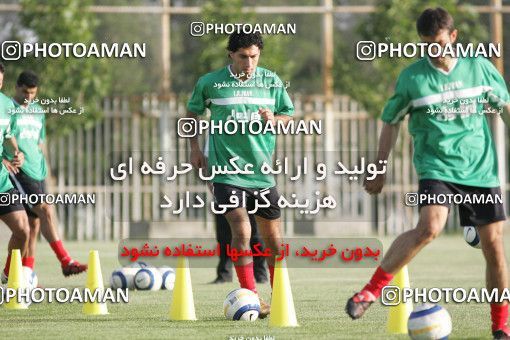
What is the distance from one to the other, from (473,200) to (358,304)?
3.60 feet

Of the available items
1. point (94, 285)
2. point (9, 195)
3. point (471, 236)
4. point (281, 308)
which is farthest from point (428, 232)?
point (9, 195)

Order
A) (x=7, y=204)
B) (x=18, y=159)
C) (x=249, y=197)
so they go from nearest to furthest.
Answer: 1. (x=249, y=197)
2. (x=7, y=204)
3. (x=18, y=159)

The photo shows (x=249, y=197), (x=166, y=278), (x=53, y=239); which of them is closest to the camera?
(x=249, y=197)

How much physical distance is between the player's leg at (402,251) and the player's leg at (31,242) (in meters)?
5.56

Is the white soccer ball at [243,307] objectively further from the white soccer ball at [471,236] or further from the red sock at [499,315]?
the white soccer ball at [471,236]

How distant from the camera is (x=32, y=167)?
1354 centimetres

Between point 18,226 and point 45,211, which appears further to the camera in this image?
point 45,211

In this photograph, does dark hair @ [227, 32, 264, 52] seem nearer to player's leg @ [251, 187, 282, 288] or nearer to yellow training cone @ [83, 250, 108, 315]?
player's leg @ [251, 187, 282, 288]

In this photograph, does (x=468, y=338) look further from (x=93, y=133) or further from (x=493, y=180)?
(x=93, y=133)

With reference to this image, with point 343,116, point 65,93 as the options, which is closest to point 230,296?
point 65,93

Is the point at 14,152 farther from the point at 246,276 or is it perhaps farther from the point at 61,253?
the point at 246,276

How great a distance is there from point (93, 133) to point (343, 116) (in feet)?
19.0

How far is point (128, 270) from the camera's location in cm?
1305

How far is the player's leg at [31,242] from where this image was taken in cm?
1322
